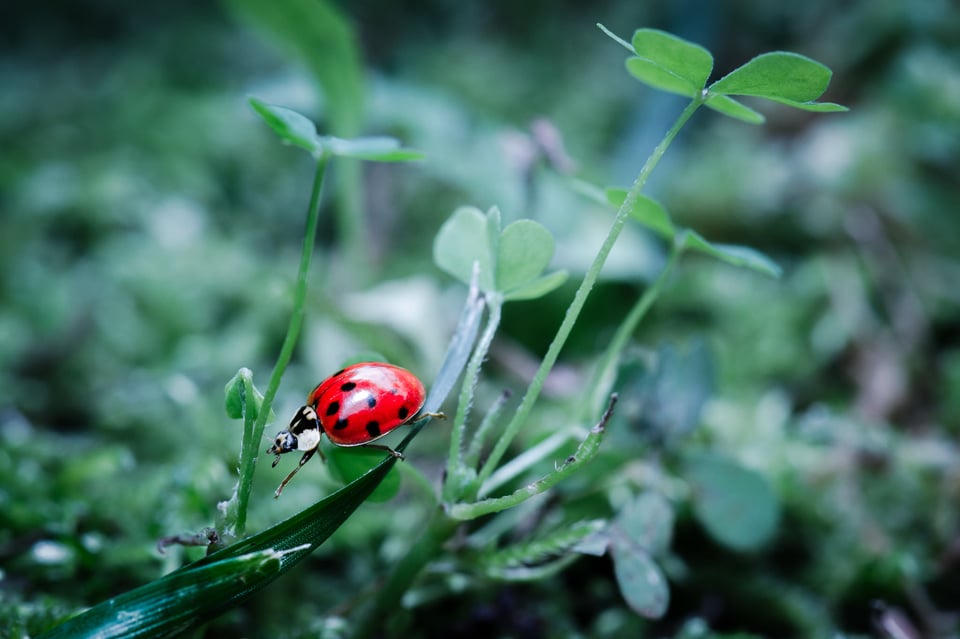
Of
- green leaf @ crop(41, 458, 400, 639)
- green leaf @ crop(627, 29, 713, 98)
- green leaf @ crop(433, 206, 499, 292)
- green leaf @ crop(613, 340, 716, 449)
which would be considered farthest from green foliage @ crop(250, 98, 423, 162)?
green leaf @ crop(613, 340, 716, 449)

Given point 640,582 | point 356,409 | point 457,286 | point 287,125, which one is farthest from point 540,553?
point 457,286

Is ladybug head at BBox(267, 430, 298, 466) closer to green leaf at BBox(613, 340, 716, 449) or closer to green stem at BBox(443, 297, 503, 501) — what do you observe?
green stem at BBox(443, 297, 503, 501)

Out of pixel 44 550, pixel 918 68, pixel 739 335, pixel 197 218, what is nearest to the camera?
pixel 44 550

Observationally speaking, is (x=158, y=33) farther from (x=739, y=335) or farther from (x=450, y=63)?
(x=739, y=335)

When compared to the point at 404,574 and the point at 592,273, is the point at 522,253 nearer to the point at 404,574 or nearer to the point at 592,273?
the point at 592,273

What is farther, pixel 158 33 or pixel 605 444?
pixel 158 33

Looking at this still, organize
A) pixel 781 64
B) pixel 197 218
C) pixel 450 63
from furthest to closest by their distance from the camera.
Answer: pixel 450 63 < pixel 197 218 < pixel 781 64

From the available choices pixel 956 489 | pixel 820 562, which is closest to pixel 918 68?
pixel 956 489
